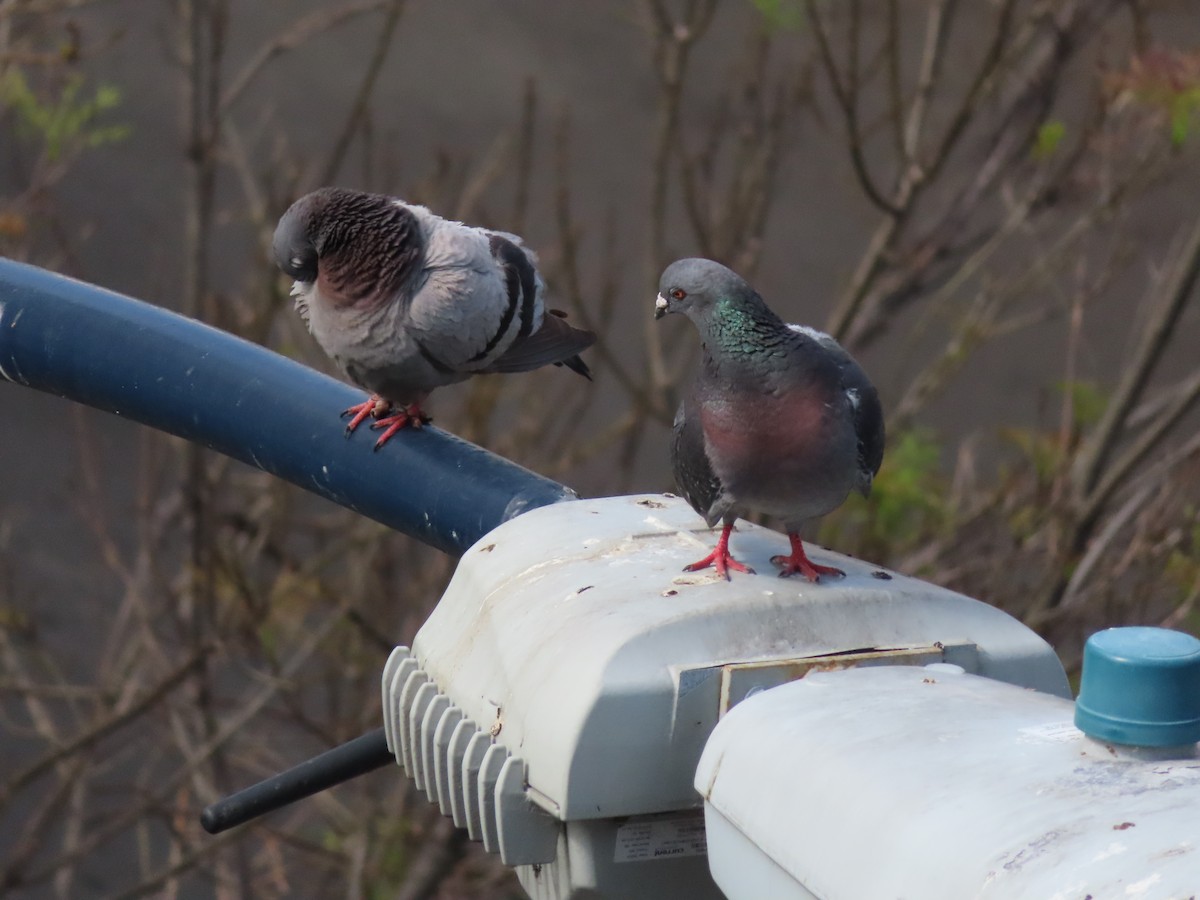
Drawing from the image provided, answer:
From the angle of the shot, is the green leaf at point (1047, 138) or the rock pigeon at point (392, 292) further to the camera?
the green leaf at point (1047, 138)

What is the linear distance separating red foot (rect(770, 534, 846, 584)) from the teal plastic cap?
425mm

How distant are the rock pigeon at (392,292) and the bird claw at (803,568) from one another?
1.53 m

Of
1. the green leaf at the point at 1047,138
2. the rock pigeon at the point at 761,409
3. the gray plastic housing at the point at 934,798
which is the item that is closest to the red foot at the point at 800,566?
the rock pigeon at the point at 761,409

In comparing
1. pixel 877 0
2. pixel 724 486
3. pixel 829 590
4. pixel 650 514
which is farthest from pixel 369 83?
pixel 829 590

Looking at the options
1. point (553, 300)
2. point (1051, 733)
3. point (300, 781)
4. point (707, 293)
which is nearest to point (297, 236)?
point (707, 293)

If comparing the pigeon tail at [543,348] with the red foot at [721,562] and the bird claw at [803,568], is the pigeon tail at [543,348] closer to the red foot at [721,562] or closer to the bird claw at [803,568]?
the bird claw at [803,568]

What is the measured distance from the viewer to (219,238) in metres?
7.34

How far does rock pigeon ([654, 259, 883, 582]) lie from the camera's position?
1.85 metres

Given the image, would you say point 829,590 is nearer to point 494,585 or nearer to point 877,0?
point 494,585

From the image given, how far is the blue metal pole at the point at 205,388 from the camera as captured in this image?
1847 mm

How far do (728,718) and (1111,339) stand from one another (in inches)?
259

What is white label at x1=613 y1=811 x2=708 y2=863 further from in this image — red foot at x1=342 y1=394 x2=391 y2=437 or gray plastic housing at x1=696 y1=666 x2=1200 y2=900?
red foot at x1=342 y1=394 x2=391 y2=437

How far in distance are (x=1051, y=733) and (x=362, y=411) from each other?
123 cm

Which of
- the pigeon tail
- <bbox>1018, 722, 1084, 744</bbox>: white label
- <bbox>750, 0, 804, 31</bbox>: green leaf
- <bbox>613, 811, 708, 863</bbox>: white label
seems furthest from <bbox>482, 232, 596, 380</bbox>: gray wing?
<bbox>1018, 722, 1084, 744</bbox>: white label
